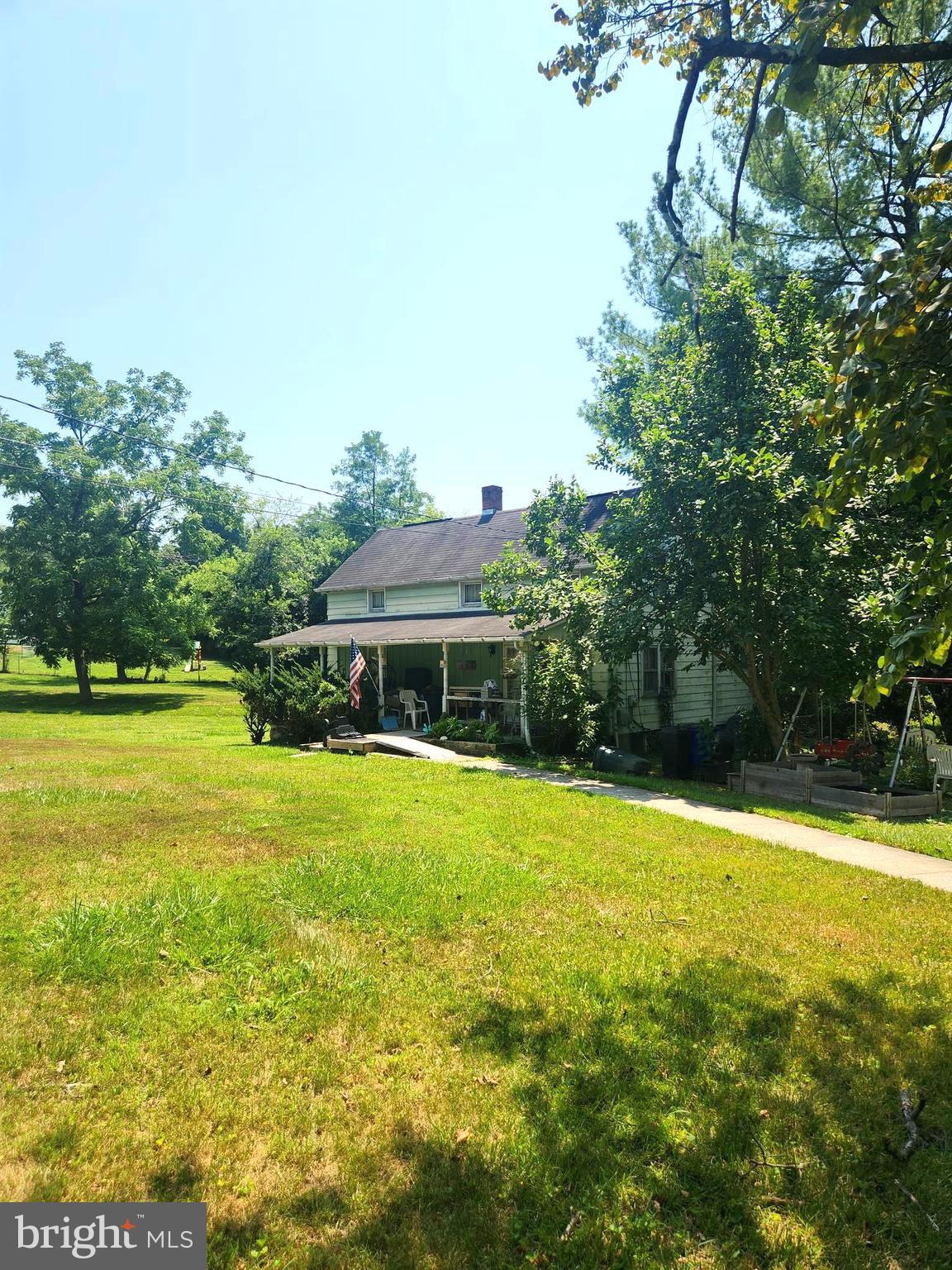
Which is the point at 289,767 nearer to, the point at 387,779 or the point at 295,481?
the point at 387,779

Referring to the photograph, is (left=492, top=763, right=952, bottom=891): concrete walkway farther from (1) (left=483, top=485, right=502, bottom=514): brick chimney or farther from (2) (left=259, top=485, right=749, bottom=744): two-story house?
(1) (left=483, top=485, right=502, bottom=514): brick chimney

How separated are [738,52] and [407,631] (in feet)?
56.8

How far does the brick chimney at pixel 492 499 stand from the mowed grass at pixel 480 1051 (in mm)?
20326

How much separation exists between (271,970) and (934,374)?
4648 millimetres

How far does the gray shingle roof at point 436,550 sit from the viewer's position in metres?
22.4

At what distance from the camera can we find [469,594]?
22109 millimetres

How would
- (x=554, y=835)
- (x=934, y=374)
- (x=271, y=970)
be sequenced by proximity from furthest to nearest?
1. (x=554, y=835)
2. (x=271, y=970)
3. (x=934, y=374)

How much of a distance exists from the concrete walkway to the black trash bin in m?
2.26

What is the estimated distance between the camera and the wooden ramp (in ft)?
50.0

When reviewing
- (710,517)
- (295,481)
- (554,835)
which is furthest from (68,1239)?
(295,481)

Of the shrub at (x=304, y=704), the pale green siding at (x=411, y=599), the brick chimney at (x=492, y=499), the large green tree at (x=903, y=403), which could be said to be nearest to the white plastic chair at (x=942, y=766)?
the large green tree at (x=903, y=403)

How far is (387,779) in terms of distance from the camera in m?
11.8

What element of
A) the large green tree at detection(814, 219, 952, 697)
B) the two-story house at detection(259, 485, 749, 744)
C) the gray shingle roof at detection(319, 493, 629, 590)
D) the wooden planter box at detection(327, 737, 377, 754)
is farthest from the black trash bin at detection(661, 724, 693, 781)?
the large green tree at detection(814, 219, 952, 697)

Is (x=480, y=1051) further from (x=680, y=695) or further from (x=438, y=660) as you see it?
(x=438, y=660)
